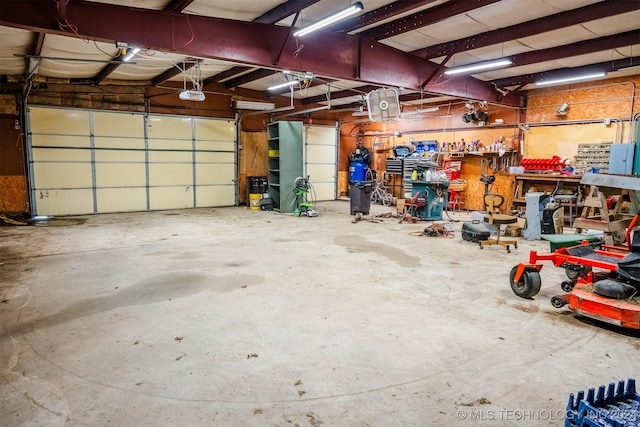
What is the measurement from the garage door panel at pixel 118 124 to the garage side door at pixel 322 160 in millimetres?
5132

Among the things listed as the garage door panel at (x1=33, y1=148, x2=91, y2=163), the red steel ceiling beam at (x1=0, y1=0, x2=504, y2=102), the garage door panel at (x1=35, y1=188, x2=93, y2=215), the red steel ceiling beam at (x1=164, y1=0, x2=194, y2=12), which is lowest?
the garage door panel at (x1=35, y1=188, x2=93, y2=215)

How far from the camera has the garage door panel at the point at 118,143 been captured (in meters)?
9.30

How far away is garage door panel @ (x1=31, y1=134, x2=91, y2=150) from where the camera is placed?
8.59 metres

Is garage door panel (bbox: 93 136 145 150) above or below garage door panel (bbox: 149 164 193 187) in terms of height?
above

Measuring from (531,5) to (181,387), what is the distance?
5.72m

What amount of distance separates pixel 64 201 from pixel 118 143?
1.85 meters

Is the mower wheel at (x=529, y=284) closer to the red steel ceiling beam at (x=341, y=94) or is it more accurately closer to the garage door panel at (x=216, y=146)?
the red steel ceiling beam at (x=341, y=94)

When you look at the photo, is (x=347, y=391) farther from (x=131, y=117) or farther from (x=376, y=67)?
(x=131, y=117)

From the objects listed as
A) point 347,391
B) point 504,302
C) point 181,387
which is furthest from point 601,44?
point 181,387

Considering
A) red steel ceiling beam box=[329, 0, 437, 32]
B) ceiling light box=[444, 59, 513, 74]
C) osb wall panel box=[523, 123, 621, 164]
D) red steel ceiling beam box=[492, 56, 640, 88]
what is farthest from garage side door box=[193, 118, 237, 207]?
osb wall panel box=[523, 123, 621, 164]

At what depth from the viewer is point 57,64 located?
6.97 m

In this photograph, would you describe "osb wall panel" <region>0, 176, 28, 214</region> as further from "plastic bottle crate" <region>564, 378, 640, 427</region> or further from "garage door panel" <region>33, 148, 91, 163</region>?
"plastic bottle crate" <region>564, 378, 640, 427</region>

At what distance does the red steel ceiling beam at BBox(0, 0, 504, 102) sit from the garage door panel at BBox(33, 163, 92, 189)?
5875 millimetres

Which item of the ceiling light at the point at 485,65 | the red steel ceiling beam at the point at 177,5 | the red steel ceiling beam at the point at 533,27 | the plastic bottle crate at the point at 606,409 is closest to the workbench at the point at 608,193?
the red steel ceiling beam at the point at 533,27
